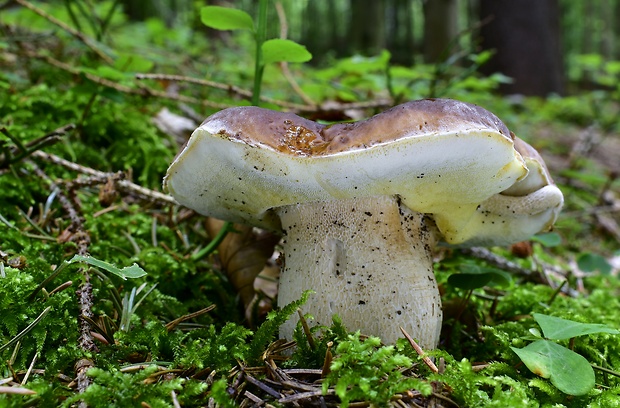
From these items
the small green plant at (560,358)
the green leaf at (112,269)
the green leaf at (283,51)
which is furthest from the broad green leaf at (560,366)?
the green leaf at (283,51)

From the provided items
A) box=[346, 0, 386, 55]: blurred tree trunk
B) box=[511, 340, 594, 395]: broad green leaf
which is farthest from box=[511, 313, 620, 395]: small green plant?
box=[346, 0, 386, 55]: blurred tree trunk

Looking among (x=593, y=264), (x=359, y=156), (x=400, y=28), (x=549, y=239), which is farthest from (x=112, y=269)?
(x=400, y=28)

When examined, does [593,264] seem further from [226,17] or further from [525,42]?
[525,42]

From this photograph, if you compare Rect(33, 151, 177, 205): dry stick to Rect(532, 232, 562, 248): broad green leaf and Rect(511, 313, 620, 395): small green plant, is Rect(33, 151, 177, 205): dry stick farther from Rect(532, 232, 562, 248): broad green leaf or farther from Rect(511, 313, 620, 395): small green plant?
Rect(532, 232, 562, 248): broad green leaf

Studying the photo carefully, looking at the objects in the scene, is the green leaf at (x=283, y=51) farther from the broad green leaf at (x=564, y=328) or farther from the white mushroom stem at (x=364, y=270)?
the broad green leaf at (x=564, y=328)

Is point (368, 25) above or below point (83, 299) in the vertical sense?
below

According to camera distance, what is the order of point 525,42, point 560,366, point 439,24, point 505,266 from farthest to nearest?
point 439,24, point 525,42, point 505,266, point 560,366
